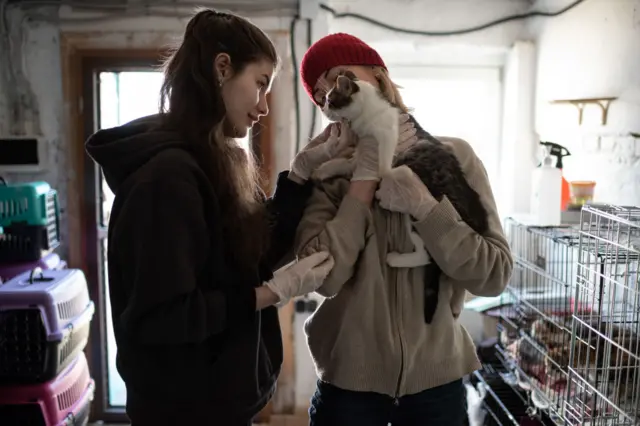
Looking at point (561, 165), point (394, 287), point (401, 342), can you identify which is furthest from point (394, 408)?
point (561, 165)

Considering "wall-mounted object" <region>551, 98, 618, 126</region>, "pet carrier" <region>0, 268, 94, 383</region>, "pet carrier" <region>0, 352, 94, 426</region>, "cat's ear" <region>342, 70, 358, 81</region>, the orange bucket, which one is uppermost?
"wall-mounted object" <region>551, 98, 618, 126</region>

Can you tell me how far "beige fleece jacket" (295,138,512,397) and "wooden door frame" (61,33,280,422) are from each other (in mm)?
1237

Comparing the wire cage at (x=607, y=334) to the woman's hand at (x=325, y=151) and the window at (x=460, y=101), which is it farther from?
the window at (x=460, y=101)

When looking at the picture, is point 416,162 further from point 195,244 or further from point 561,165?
point 561,165

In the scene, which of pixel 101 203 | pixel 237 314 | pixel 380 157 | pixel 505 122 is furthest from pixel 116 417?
pixel 505 122

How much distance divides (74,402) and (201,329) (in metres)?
1.27

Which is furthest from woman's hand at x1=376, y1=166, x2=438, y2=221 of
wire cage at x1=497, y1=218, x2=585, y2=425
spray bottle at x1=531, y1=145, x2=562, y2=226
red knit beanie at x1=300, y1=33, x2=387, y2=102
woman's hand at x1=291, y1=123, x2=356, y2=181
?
spray bottle at x1=531, y1=145, x2=562, y2=226

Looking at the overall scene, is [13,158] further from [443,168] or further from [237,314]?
[443,168]

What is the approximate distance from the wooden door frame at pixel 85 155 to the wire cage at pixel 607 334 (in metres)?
1.25

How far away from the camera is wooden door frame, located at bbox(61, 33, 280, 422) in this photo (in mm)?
2363

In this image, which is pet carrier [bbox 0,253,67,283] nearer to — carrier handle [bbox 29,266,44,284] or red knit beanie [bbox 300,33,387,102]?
carrier handle [bbox 29,266,44,284]

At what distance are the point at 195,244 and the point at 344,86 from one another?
0.39 metres

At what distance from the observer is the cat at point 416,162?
3.44 feet

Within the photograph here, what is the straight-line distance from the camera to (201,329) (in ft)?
3.23
